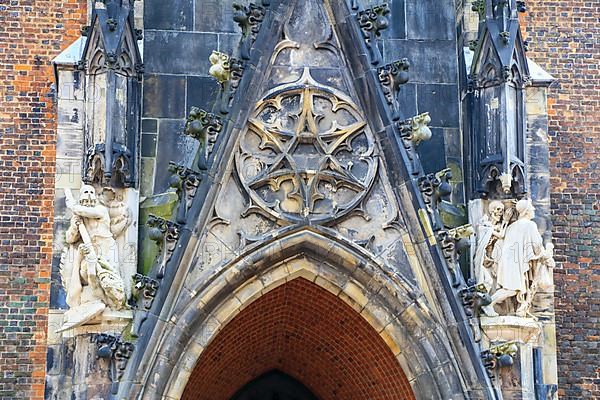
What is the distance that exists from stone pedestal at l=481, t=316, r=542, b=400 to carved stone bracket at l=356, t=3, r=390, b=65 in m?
3.12

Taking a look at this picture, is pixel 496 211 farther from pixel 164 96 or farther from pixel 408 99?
pixel 164 96

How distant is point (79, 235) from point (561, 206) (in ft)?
21.5

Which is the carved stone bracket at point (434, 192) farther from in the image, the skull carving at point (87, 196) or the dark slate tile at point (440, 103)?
the skull carving at point (87, 196)

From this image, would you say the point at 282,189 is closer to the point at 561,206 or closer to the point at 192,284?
the point at 192,284

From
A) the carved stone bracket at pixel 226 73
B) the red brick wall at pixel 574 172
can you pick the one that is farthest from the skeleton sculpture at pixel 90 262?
the red brick wall at pixel 574 172

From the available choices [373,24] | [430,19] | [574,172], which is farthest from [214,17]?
[574,172]

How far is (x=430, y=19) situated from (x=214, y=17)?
2.54 meters

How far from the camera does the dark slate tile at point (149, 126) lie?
20234 millimetres

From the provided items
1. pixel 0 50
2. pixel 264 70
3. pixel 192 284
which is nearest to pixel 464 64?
pixel 264 70

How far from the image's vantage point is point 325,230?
62.3ft

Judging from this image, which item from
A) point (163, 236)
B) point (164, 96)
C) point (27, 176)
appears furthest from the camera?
point (27, 176)

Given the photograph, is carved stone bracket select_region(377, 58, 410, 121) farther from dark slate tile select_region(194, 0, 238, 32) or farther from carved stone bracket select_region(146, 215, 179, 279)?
carved stone bracket select_region(146, 215, 179, 279)

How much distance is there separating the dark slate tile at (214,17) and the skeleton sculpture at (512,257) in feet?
12.9

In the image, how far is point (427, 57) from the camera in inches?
824
